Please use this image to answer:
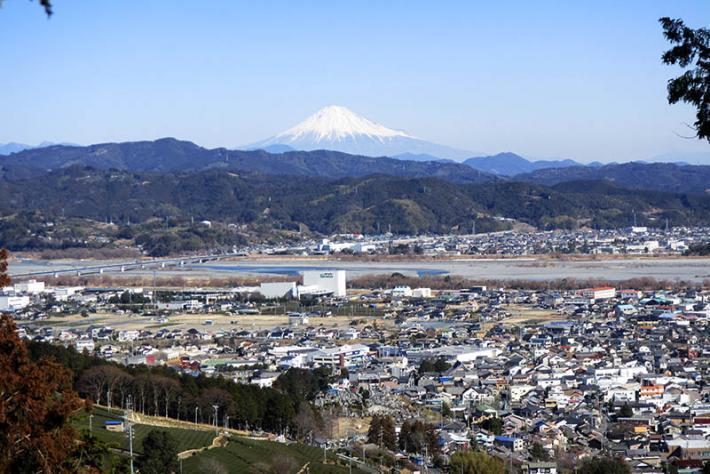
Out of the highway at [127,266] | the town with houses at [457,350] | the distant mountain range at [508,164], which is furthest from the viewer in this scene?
the distant mountain range at [508,164]

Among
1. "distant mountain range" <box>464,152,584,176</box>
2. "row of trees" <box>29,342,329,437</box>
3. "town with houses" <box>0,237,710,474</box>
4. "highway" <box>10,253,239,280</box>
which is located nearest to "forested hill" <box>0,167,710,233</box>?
"highway" <box>10,253,239,280</box>

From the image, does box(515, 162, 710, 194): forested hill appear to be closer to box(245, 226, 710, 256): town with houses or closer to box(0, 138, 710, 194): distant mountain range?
box(0, 138, 710, 194): distant mountain range

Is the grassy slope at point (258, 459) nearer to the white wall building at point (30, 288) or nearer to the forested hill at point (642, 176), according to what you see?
the white wall building at point (30, 288)

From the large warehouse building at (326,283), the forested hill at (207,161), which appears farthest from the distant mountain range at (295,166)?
the large warehouse building at (326,283)

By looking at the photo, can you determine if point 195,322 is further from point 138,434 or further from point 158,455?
point 158,455

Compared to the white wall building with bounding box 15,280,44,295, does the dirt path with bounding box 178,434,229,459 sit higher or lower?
lower

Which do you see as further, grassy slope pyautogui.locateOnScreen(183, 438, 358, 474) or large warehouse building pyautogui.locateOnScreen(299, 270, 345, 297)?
large warehouse building pyautogui.locateOnScreen(299, 270, 345, 297)

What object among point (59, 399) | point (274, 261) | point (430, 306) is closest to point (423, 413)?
point (59, 399)
